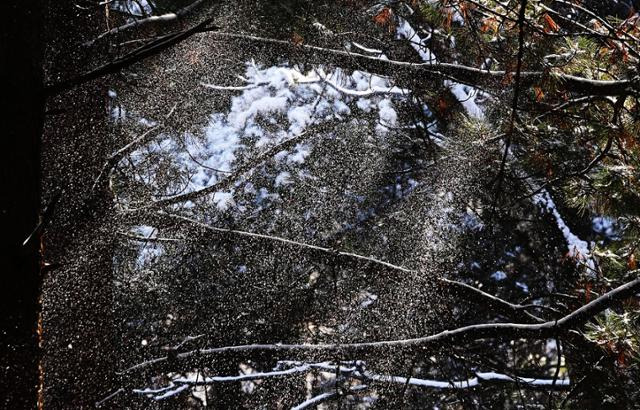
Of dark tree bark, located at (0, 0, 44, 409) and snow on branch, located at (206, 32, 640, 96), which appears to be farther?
snow on branch, located at (206, 32, 640, 96)

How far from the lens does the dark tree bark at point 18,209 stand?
2.55 ft

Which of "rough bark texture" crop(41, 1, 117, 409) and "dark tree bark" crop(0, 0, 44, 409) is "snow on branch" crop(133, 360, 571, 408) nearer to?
"rough bark texture" crop(41, 1, 117, 409)

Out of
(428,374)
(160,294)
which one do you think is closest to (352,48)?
(160,294)

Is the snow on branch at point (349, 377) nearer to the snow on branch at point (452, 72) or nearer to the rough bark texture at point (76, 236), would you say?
the rough bark texture at point (76, 236)

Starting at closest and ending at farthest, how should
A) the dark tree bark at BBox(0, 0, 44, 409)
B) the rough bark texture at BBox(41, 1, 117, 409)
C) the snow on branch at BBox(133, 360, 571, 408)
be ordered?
the dark tree bark at BBox(0, 0, 44, 409) < the rough bark texture at BBox(41, 1, 117, 409) < the snow on branch at BBox(133, 360, 571, 408)

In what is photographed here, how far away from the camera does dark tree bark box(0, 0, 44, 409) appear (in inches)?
30.6

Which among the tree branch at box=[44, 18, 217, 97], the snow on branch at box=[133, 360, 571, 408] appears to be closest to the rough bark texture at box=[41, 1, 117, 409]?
the snow on branch at box=[133, 360, 571, 408]

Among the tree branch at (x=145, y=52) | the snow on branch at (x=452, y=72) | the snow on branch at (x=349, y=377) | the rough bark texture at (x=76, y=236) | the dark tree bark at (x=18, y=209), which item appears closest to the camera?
the tree branch at (x=145, y=52)

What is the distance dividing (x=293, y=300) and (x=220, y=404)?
0.74 meters

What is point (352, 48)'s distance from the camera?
3498 millimetres

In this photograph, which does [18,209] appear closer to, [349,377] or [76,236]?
[76,236]

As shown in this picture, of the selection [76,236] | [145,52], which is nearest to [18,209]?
[145,52]

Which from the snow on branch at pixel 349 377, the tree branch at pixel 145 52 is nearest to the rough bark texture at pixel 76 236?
the snow on branch at pixel 349 377

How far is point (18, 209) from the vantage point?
2.70ft
